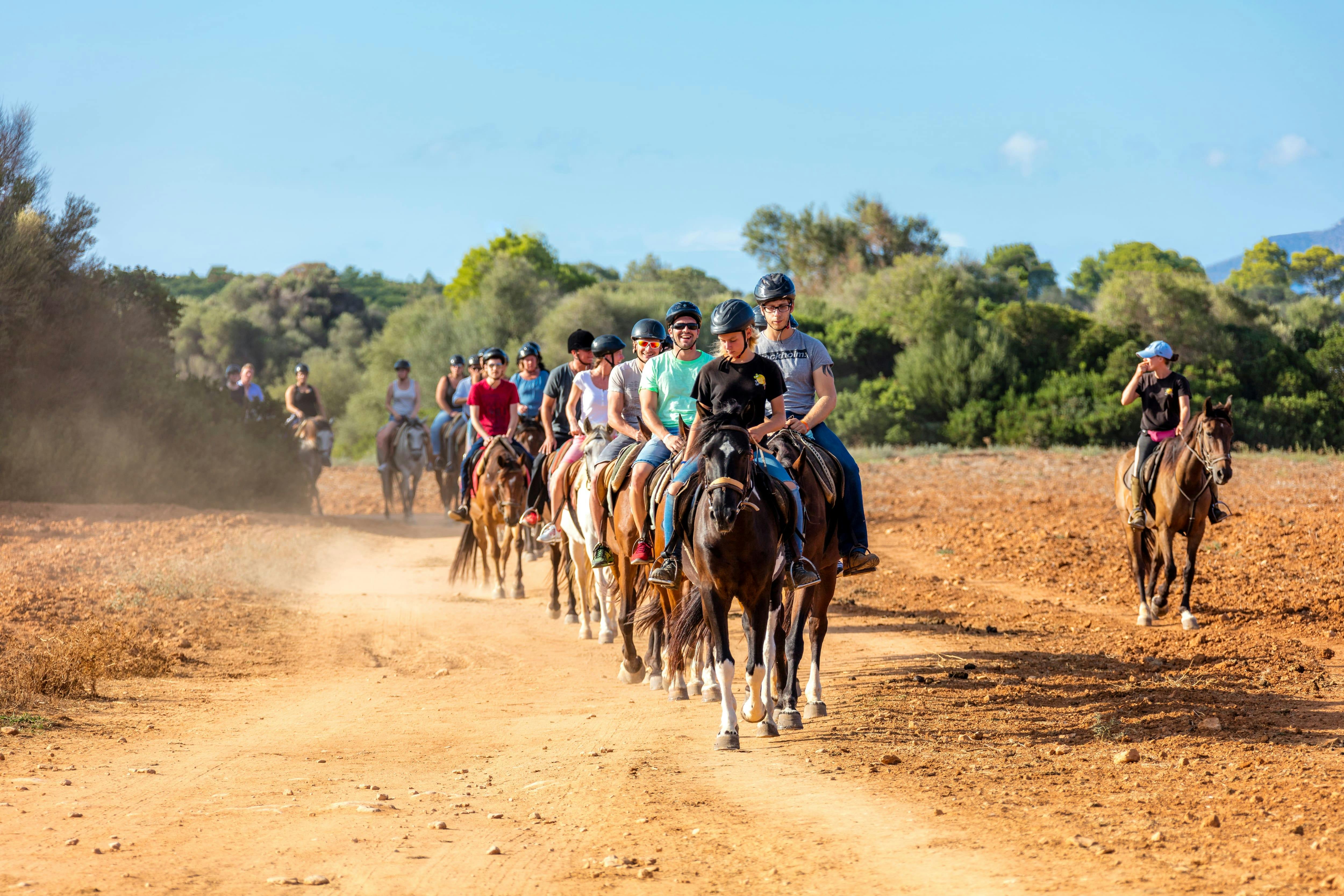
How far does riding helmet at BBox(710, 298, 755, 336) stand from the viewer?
688cm

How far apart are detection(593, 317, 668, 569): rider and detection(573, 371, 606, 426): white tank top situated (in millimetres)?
678

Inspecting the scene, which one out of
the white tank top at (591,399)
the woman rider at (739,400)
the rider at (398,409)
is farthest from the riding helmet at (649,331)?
the rider at (398,409)

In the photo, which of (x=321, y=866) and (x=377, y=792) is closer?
(x=321, y=866)

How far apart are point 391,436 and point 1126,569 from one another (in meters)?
12.3

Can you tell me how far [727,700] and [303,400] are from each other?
1667 cm

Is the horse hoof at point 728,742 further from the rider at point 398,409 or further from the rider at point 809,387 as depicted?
the rider at point 398,409

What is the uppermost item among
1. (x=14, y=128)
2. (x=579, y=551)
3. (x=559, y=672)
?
(x=14, y=128)

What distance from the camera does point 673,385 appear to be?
25.6 feet

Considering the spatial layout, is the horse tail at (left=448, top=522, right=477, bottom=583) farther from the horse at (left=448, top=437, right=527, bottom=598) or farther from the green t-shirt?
the green t-shirt

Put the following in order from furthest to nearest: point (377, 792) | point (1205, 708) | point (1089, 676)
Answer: point (1089, 676) → point (1205, 708) → point (377, 792)

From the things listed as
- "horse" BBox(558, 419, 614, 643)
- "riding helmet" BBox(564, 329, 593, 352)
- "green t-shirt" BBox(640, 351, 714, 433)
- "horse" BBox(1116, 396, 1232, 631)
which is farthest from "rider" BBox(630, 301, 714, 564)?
"horse" BBox(1116, 396, 1232, 631)

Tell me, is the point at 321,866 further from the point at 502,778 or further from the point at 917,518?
the point at 917,518

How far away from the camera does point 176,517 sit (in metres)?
16.4

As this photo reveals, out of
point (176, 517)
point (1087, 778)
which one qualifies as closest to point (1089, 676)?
point (1087, 778)
